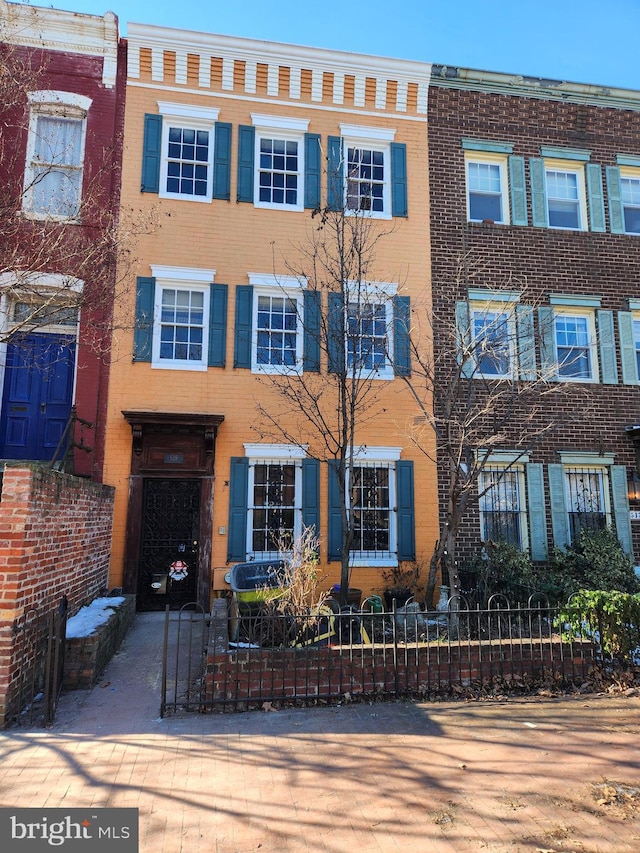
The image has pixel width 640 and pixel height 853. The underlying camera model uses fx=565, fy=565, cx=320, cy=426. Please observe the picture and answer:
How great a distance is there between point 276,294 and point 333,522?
4.65 metres

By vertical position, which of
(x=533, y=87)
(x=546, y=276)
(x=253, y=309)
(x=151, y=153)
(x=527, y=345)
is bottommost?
(x=527, y=345)

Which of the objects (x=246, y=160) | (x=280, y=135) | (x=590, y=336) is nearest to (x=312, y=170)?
(x=280, y=135)

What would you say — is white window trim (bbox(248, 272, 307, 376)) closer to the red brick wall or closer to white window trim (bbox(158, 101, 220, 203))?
white window trim (bbox(158, 101, 220, 203))

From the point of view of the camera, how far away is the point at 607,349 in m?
12.3

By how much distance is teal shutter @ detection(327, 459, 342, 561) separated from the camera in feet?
34.9

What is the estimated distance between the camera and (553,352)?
12195 millimetres

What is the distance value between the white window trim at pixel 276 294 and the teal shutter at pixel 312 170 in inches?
69.9

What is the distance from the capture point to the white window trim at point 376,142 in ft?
39.5

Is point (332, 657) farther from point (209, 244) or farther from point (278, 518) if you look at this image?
point (209, 244)


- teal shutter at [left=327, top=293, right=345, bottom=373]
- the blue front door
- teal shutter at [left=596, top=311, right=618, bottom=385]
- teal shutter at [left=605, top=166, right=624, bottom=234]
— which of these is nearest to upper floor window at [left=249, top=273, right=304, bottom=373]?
teal shutter at [left=327, top=293, right=345, bottom=373]

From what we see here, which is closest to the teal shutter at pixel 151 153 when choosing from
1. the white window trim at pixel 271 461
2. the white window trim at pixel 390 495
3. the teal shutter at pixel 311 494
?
the white window trim at pixel 271 461

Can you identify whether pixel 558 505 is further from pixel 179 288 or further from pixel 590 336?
pixel 179 288

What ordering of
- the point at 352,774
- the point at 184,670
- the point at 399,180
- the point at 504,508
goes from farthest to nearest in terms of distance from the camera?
1. the point at 399,180
2. the point at 504,508
3. the point at 184,670
4. the point at 352,774

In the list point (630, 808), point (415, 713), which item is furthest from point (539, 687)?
point (630, 808)
